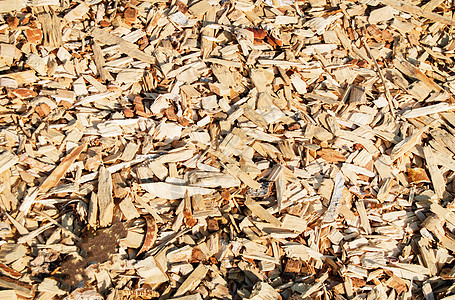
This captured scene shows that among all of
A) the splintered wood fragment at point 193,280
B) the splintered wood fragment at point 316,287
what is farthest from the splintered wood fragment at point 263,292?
the splintered wood fragment at point 193,280

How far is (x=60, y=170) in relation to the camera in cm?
265

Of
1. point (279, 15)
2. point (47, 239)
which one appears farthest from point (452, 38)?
point (47, 239)

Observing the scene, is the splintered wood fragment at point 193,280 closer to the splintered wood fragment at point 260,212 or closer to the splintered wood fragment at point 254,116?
the splintered wood fragment at point 260,212

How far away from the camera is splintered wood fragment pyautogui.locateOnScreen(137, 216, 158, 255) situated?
8.21 feet

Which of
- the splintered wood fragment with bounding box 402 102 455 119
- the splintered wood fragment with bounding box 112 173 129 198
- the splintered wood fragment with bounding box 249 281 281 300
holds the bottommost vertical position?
the splintered wood fragment with bounding box 249 281 281 300

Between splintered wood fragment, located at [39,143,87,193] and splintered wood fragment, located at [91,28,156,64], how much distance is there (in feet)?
2.73

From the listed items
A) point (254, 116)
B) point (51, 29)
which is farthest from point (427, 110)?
point (51, 29)

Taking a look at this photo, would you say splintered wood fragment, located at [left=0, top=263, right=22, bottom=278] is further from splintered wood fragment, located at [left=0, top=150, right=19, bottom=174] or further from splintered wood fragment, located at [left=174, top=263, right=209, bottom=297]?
splintered wood fragment, located at [left=174, top=263, right=209, bottom=297]

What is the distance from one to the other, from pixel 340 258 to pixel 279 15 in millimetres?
2031

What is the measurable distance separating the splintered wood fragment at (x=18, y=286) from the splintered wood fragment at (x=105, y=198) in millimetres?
534

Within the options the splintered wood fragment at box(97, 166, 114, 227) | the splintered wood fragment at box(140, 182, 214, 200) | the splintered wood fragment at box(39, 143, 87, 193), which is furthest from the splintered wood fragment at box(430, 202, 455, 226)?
the splintered wood fragment at box(39, 143, 87, 193)

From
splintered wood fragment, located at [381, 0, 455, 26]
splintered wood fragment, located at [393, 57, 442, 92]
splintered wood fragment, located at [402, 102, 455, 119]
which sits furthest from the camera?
splintered wood fragment, located at [381, 0, 455, 26]

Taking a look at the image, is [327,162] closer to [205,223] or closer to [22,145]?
[205,223]

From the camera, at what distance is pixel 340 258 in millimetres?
2693
